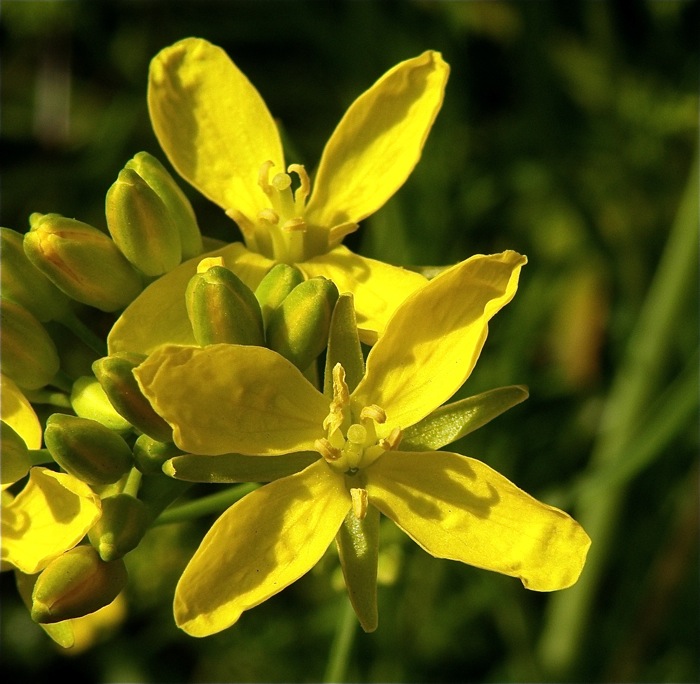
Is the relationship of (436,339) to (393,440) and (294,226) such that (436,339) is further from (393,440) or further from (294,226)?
(294,226)

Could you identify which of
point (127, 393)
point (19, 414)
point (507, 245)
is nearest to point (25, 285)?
point (19, 414)

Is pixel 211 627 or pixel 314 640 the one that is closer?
pixel 211 627

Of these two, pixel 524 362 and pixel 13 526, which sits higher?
pixel 13 526

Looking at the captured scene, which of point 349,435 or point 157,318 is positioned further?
point 157,318

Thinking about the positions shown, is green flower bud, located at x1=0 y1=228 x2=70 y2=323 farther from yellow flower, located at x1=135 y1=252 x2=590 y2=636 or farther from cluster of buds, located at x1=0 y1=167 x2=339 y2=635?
yellow flower, located at x1=135 y1=252 x2=590 y2=636

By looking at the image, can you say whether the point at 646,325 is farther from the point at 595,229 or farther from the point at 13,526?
the point at 13,526

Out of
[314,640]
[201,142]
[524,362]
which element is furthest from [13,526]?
[524,362]

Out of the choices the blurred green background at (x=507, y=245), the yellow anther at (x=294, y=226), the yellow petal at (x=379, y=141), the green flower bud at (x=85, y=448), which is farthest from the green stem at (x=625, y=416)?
the green flower bud at (x=85, y=448)
